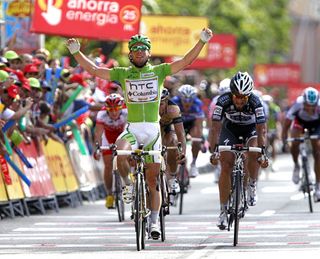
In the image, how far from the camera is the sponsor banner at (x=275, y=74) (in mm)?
64562

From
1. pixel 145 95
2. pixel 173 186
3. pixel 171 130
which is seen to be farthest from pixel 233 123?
pixel 171 130

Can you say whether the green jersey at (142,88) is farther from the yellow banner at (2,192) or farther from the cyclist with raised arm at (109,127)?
the yellow banner at (2,192)

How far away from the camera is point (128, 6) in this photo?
26.2 metres

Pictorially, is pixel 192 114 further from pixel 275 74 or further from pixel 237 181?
pixel 275 74

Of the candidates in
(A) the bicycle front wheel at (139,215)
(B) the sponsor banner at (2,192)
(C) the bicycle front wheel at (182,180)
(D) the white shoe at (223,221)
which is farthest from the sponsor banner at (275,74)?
(A) the bicycle front wheel at (139,215)

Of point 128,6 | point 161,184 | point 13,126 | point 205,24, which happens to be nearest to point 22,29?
point 128,6

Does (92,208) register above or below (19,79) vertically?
below

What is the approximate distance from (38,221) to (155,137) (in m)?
4.94

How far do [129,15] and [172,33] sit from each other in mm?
20768

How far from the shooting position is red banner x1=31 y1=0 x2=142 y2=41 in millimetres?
25125

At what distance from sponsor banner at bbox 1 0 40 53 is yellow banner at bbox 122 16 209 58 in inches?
734

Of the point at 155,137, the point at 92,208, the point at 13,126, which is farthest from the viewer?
the point at 92,208

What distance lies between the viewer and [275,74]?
220ft

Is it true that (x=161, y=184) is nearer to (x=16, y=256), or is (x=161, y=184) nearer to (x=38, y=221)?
(x=16, y=256)
